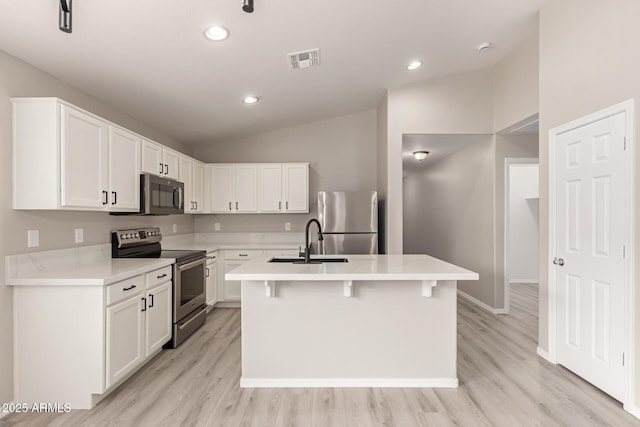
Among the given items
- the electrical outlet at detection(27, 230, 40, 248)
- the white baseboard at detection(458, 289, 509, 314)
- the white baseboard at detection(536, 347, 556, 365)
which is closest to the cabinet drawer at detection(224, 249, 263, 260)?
the electrical outlet at detection(27, 230, 40, 248)

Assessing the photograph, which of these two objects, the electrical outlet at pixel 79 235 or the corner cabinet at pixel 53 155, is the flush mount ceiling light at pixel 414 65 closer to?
the corner cabinet at pixel 53 155

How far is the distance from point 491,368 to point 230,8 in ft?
11.2

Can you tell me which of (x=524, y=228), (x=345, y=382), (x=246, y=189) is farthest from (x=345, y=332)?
(x=524, y=228)

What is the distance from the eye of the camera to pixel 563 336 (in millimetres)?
2883

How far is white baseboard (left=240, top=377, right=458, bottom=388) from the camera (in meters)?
2.56

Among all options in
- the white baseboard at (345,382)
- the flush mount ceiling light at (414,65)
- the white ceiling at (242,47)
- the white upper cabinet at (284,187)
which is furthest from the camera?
the white upper cabinet at (284,187)

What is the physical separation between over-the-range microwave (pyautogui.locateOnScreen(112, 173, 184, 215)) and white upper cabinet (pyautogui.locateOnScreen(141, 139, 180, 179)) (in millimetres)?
98

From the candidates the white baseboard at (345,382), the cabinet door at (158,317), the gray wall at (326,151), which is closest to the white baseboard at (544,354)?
the white baseboard at (345,382)

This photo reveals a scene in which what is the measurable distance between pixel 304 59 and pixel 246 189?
7.75ft

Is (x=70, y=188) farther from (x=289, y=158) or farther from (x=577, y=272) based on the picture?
(x=577, y=272)

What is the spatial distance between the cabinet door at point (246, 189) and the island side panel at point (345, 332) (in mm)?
2502

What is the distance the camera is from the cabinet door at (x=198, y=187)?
459 cm

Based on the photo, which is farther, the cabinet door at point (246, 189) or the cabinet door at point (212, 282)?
the cabinet door at point (246, 189)

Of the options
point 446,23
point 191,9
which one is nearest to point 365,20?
point 446,23
